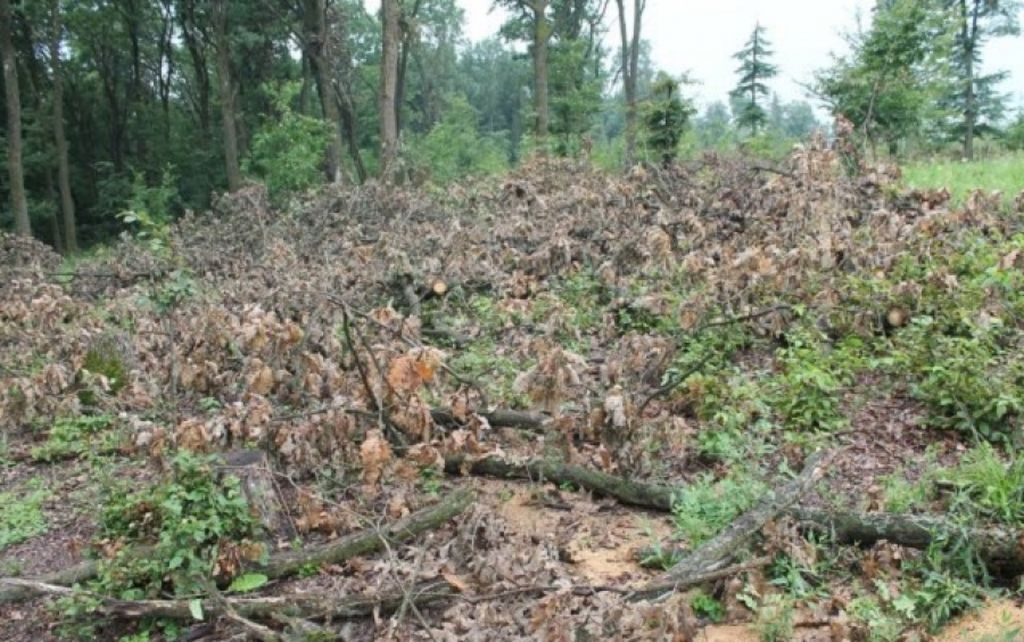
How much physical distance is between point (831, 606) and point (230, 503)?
119 inches

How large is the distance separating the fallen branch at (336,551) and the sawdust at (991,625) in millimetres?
2542

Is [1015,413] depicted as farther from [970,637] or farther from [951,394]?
[970,637]

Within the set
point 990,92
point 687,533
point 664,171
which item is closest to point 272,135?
point 664,171

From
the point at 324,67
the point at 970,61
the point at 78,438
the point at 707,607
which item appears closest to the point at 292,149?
the point at 324,67

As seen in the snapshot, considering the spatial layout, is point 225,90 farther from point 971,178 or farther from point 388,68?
point 971,178

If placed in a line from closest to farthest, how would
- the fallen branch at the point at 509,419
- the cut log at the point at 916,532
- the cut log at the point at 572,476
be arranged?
1. the cut log at the point at 916,532
2. the cut log at the point at 572,476
3. the fallen branch at the point at 509,419

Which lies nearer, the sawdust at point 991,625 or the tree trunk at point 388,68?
the sawdust at point 991,625

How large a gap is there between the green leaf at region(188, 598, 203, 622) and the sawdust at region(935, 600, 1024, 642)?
3250mm

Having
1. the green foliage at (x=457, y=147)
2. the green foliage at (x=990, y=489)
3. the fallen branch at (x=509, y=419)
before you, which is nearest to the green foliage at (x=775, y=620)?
the green foliage at (x=990, y=489)

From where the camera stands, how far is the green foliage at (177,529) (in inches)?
149

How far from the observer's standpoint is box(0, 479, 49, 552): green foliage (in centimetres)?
477

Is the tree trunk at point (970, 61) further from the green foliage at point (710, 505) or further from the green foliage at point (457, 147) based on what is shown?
the green foliage at point (710, 505)

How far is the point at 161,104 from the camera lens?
31.4 m

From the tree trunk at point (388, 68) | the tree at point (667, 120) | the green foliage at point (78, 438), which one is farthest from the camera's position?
the tree trunk at point (388, 68)
